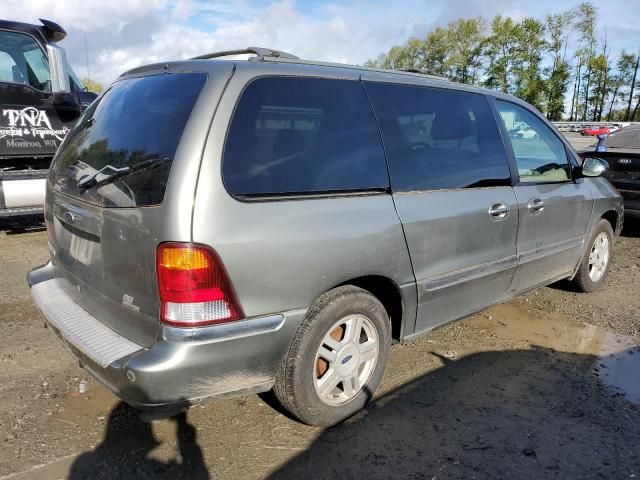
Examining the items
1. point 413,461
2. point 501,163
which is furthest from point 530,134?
point 413,461

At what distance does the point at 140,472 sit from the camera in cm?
242

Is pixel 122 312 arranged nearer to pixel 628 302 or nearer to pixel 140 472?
pixel 140 472

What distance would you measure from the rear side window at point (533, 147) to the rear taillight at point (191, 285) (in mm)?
2531

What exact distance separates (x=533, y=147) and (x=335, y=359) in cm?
253

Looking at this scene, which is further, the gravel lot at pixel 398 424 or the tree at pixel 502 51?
the tree at pixel 502 51

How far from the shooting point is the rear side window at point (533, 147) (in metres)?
3.87

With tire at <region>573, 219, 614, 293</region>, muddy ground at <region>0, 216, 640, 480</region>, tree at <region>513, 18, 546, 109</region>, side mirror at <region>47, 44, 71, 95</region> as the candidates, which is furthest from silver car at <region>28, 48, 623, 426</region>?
tree at <region>513, 18, 546, 109</region>

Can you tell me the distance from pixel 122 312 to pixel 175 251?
50cm

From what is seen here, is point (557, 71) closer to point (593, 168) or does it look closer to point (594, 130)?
point (594, 130)

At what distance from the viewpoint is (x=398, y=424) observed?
285 cm

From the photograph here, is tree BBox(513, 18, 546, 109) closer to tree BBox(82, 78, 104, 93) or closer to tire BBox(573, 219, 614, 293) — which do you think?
tree BBox(82, 78, 104, 93)

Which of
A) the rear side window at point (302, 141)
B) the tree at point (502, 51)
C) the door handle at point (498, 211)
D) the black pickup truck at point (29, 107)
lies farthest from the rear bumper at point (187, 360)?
the tree at point (502, 51)

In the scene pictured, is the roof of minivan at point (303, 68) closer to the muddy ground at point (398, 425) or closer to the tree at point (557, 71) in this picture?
the muddy ground at point (398, 425)

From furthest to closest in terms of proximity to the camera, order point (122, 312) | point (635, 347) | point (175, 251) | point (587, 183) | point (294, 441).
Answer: point (587, 183) < point (635, 347) < point (294, 441) < point (122, 312) < point (175, 251)
